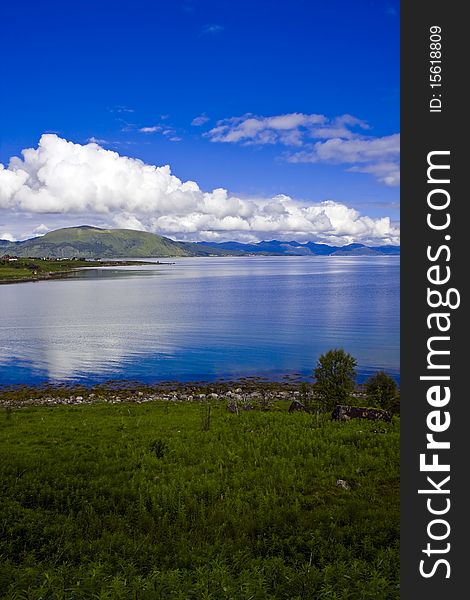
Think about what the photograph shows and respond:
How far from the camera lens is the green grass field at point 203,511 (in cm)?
800

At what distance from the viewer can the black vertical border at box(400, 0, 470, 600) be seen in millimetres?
3998

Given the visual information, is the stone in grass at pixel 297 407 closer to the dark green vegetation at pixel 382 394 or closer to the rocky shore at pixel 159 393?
the dark green vegetation at pixel 382 394

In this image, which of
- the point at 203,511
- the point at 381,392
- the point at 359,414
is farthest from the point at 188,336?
the point at 203,511

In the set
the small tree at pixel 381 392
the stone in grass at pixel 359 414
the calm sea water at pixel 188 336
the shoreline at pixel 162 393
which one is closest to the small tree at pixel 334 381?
the small tree at pixel 381 392

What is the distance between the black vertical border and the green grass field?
4.08 meters

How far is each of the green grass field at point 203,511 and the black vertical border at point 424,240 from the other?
4.08 meters

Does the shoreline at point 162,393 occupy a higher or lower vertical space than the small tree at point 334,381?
lower

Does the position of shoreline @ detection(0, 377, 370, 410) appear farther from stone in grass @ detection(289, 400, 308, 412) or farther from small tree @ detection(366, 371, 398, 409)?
stone in grass @ detection(289, 400, 308, 412)

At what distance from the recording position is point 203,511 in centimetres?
1313

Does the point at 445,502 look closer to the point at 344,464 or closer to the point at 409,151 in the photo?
the point at 409,151

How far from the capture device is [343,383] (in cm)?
2925

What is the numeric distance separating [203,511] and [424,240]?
11.3 metres

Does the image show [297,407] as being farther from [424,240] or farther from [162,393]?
[424,240]

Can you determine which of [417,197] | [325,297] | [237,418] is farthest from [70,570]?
[325,297]
